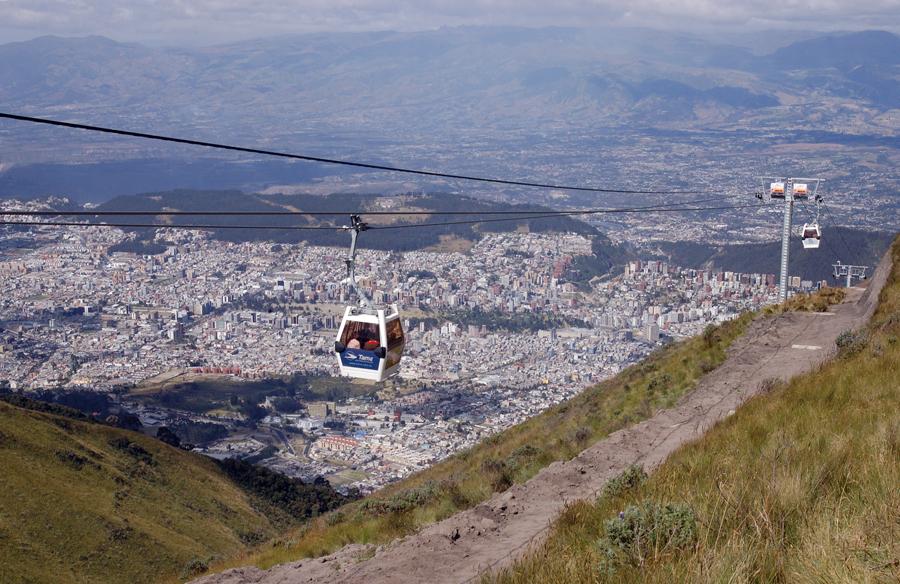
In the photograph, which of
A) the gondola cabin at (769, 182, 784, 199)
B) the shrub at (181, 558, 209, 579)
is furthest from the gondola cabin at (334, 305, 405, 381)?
the gondola cabin at (769, 182, 784, 199)

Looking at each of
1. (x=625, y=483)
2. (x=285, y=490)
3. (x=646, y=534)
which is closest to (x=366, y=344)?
(x=625, y=483)

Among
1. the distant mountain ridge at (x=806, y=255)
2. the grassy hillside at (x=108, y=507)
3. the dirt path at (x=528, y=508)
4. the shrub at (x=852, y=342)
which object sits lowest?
the grassy hillside at (x=108, y=507)

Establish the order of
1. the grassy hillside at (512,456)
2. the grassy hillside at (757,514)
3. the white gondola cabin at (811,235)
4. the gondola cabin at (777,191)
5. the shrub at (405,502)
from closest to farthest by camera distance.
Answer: the grassy hillside at (757,514)
the grassy hillside at (512,456)
the shrub at (405,502)
the gondola cabin at (777,191)
the white gondola cabin at (811,235)

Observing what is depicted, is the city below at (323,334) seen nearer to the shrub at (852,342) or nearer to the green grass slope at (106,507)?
the green grass slope at (106,507)

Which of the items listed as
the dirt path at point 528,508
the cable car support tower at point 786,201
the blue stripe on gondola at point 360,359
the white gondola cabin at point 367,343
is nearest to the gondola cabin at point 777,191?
the cable car support tower at point 786,201

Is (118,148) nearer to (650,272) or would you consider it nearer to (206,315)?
(206,315)

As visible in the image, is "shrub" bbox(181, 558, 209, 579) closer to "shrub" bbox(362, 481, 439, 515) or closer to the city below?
"shrub" bbox(362, 481, 439, 515)

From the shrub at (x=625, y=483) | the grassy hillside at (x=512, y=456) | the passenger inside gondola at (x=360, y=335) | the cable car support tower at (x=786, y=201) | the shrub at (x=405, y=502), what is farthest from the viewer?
the cable car support tower at (x=786, y=201)
